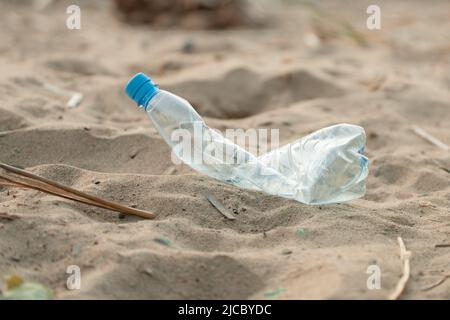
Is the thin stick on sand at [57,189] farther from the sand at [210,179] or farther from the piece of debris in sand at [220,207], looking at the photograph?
the piece of debris in sand at [220,207]

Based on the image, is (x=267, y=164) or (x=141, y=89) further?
(x=267, y=164)

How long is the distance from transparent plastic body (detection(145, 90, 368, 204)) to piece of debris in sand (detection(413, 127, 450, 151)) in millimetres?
759

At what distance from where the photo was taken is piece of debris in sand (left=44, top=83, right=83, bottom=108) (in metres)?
3.31

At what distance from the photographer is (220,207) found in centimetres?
226

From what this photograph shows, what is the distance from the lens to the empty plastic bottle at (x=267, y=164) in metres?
2.38

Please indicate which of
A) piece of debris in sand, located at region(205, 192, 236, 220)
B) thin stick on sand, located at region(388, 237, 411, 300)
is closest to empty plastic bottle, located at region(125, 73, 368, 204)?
piece of debris in sand, located at region(205, 192, 236, 220)

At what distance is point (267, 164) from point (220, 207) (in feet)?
1.24

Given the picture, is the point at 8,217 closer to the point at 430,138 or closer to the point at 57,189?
the point at 57,189

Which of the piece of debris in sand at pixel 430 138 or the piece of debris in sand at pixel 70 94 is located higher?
the piece of debris in sand at pixel 70 94

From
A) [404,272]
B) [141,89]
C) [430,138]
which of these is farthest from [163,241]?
[430,138]

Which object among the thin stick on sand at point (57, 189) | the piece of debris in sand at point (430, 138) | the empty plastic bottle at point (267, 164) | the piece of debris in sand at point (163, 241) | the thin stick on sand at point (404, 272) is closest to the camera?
the thin stick on sand at point (404, 272)

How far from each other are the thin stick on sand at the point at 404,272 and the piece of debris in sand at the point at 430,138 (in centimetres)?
107

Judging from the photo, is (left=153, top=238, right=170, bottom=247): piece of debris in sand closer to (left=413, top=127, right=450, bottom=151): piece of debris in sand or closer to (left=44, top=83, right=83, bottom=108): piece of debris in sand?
(left=44, top=83, right=83, bottom=108): piece of debris in sand

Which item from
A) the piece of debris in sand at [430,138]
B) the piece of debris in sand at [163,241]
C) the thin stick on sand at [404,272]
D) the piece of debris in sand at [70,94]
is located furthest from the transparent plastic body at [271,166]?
the piece of debris in sand at [70,94]
